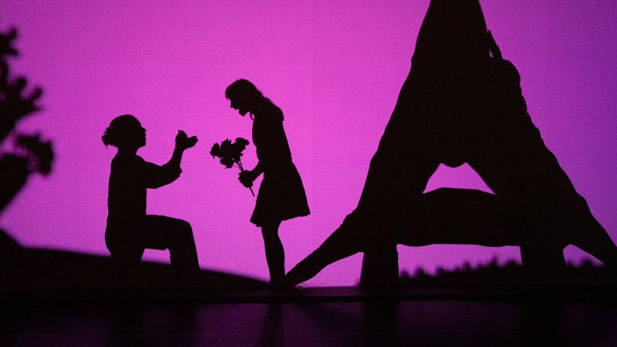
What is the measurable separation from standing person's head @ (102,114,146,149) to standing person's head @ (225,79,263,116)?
0.78 m

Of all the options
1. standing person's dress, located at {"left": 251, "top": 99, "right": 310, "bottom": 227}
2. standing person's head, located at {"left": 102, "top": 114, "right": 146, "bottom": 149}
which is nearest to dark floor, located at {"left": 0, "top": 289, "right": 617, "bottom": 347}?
standing person's dress, located at {"left": 251, "top": 99, "right": 310, "bottom": 227}

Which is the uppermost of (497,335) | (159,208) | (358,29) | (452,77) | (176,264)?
(358,29)

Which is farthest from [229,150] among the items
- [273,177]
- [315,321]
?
[315,321]

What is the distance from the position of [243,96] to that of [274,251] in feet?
4.18

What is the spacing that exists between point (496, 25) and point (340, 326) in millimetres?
3073

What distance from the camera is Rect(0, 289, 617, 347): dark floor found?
3029 millimetres

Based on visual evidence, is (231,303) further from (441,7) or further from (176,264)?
(441,7)

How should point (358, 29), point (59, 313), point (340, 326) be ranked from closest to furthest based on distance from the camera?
point (340, 326) < point (59, 313) < point (358, 29)

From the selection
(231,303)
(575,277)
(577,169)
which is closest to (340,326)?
(231,303)

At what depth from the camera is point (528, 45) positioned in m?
5.09

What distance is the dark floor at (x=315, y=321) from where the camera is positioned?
303 centimetres

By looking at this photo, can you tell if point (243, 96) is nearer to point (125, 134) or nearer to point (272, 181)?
point (272, 181)

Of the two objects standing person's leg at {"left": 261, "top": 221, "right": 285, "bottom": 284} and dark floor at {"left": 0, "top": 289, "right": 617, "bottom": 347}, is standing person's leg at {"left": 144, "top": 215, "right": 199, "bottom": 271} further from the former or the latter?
standing person's leg at {"left": 261, "top": 221, "right": 285, "bottom": 284}

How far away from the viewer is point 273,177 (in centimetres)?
476
